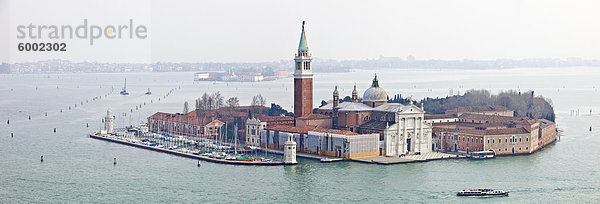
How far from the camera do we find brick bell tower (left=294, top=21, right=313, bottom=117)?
2886 centimetres

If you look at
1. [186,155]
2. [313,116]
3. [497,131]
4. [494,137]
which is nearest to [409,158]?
[494,137]

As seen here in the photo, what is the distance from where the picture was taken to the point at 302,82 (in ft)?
94.7

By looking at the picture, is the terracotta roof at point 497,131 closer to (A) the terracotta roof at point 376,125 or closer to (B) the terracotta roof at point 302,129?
(A) the terracotta roof at point 376,125

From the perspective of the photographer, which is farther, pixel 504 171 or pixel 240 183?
pixel 504 171

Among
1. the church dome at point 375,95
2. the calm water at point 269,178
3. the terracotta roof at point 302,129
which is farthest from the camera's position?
the church dome at point 375,95

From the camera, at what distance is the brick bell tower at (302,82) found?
94.7 ft

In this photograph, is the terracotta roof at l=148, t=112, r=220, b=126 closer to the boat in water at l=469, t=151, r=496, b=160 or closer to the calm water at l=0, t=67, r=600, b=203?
the calm water at l=0, t=67, r=600, b=203

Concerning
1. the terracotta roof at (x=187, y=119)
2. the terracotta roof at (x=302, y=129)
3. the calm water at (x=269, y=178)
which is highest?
the terracotta roof at (x=302, y=129)

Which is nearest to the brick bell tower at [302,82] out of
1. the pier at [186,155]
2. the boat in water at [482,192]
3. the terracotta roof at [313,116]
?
the terracotta roof at [313,116]

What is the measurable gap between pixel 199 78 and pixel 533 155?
8254cm

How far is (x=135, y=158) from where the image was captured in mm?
25172

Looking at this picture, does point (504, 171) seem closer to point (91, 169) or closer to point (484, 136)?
point (484, 136)

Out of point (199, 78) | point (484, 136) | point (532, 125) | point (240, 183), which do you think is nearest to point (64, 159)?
point (240, 183)

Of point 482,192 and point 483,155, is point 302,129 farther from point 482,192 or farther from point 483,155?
point 482,192
